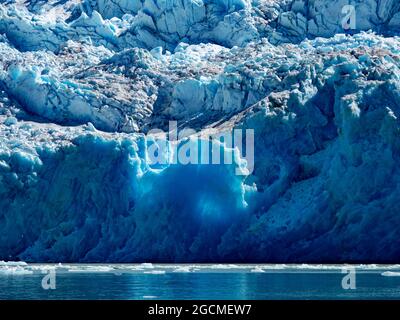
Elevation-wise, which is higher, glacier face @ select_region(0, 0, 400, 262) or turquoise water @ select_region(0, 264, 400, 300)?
glacier face @ select_region(0, 0, 400, 262)

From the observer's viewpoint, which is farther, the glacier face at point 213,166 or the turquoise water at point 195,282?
the glacier face at point 213,166

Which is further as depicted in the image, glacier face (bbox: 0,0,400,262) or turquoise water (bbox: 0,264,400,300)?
glacier face (bbox: 0,0,400,262)

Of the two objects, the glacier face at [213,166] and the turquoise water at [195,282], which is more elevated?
the glacier face at [213,166]

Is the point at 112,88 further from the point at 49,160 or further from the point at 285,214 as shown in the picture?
the point at 285,214
